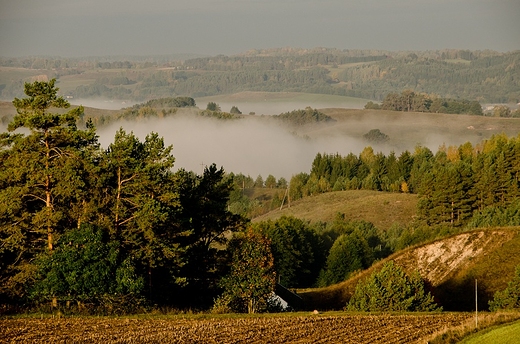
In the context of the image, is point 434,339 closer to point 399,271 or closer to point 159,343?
point 159,343

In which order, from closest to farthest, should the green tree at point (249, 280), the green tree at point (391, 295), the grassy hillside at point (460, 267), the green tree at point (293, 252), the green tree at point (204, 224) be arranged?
the green tree at point (391, 295) → the green tree at point (249, 280) → the green tree at point (204, 224) → the grassy hillside at point (460, 267) → the green tree at point (293, 252)

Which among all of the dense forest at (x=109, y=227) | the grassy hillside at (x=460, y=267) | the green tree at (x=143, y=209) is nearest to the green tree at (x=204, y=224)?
the dense forest at (x=109, y=227)

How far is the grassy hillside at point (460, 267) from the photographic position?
5578 centimetres

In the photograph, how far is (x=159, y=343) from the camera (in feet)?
99.8

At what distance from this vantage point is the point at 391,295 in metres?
45.1

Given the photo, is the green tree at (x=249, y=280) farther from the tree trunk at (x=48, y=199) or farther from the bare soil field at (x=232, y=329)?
the tree trunk at (x=48, y=199)

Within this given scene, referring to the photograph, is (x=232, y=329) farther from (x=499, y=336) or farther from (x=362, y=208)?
(x=362, y=208)

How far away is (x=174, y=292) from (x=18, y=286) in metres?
9.78

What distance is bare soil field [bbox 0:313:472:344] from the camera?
31.3m

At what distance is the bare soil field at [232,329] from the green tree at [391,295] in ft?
19.7

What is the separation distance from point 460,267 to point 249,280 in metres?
19.5

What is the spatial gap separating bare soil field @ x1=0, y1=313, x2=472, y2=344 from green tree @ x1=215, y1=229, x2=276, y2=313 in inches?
353

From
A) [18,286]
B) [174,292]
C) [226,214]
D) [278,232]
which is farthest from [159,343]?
[278,232]

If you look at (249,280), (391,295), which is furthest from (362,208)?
(391,295)
